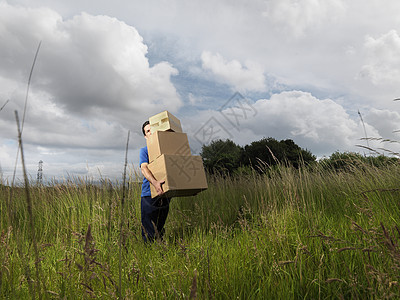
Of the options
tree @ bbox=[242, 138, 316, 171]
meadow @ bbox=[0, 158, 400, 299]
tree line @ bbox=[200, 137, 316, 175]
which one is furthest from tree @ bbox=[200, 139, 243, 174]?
meadow @ bbox=[0, 158, 400, 299]

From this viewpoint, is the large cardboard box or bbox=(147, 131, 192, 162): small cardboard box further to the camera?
bbox=(147, 131, 192, 162): small cardboard box

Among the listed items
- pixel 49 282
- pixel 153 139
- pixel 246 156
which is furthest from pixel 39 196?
pixel 246 156

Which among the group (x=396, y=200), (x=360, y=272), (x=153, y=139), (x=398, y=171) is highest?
(x=153, y=139)

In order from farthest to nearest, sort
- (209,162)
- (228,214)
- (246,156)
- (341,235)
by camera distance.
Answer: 1. (246,156)
2. (209,162)
3. (228,214)
4. (341,235)

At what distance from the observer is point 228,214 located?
5.32 metres

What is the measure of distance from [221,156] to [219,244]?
15.1 metres

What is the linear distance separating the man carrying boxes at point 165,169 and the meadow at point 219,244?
36 cm

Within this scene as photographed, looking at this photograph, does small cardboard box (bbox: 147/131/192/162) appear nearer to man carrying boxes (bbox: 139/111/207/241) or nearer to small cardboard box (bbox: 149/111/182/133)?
man carrying boxes (bbox: 139/111/207/241)

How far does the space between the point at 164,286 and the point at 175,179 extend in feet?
5.62

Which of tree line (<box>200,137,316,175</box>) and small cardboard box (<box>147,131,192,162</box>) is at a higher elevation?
tree line (<box>200,137,316,175</box>)

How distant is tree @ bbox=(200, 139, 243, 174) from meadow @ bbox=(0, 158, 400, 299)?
1034cm

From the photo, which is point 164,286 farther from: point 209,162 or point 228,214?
point 209,162

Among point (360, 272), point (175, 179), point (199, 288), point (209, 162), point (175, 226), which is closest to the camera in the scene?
point (199, 288)

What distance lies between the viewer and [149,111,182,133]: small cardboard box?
3.84 metres
